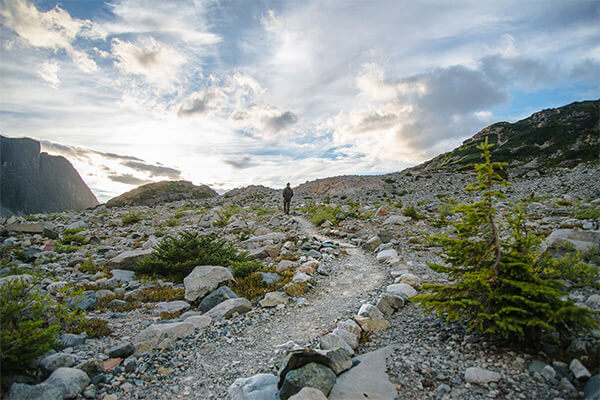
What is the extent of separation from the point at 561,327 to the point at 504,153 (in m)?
77.1

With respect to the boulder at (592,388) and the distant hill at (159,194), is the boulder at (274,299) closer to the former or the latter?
the boulder at (592,388)

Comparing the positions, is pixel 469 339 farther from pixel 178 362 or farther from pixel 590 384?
pixel 178 362

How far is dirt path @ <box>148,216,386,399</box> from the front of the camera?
12.9 feet

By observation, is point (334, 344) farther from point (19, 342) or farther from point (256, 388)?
point (19, 342)

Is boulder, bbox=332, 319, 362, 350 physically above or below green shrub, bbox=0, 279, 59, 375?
below

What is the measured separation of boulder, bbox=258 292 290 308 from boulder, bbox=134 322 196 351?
179 centimetres

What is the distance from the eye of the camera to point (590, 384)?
2.50 m

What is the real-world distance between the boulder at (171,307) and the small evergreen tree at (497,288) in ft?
17.9

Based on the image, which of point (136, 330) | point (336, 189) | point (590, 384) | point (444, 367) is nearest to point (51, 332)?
point (136, 330)

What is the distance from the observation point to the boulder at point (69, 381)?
3.22 m

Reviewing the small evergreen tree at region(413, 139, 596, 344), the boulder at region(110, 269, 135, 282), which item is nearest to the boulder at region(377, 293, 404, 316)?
the small evergreen tree at region(413, 139, 596, 344)

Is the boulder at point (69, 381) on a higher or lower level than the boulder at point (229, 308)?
higher

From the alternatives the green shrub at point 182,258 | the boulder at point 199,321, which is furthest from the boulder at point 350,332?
the green shrub at point 182,258

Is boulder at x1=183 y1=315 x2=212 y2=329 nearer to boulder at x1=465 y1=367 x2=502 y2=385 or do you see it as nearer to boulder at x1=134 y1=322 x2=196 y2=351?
boulder at x1=134 y1=322 x2=196 y2=351
